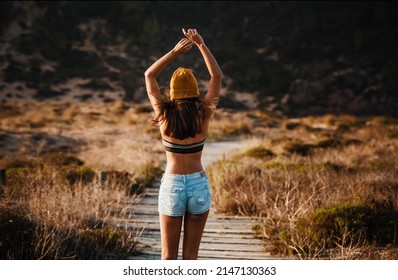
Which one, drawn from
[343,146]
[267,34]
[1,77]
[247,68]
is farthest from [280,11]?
[343,146]

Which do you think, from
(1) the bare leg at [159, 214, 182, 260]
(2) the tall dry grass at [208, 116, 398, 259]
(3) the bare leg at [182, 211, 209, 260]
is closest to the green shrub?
(2) the tall dry grass at [208, 116, 398, 259]

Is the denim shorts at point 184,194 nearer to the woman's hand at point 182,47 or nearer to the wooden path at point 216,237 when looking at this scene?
the woman's hand at point 182,47

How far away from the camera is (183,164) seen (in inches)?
164

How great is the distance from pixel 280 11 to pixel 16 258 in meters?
61.5

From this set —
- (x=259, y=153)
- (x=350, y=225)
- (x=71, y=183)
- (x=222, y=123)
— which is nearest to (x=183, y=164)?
(x=350, y=225)

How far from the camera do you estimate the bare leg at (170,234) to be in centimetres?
421

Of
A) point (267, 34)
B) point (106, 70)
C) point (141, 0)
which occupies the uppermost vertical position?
point (141, 0)

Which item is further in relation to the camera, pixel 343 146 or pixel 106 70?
pixel 106 70

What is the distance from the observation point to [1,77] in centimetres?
4659

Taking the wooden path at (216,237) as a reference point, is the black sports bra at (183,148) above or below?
above

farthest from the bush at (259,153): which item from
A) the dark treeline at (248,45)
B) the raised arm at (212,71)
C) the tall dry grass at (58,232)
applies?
the dark treeline at (248,45)
